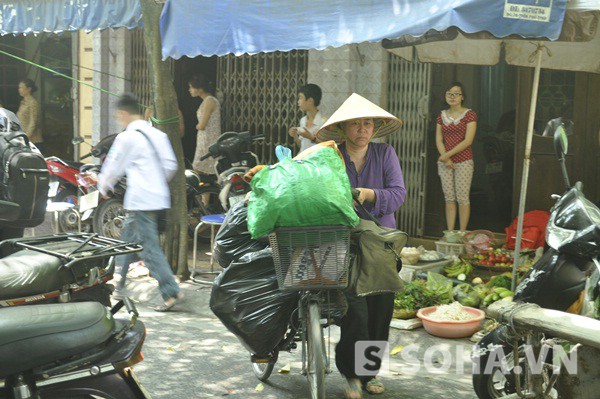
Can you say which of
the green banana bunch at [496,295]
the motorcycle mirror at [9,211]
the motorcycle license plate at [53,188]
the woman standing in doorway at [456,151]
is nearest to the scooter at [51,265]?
the motorcycle mirror at [9,211]

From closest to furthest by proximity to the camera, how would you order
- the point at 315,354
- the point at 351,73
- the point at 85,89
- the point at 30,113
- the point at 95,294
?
the point at 315,354, the point at 95,294, the point at 351,73, the point at 85,89, the point at 30,113

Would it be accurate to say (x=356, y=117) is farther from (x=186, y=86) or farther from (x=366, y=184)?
(x=186, y=86)

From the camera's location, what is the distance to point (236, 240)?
5516mm

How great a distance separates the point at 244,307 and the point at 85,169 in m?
6.49

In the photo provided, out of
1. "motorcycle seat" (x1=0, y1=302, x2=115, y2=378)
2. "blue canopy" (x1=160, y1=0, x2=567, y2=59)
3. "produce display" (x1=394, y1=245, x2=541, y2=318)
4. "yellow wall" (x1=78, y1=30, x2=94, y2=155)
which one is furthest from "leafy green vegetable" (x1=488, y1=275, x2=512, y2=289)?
"yellow wall" (x1=78, y1=30, x2=94, y2=155)

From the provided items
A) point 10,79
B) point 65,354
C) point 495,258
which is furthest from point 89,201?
point 10,79

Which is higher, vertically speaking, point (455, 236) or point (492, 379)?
point (455, 236)

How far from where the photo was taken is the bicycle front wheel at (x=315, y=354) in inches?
193

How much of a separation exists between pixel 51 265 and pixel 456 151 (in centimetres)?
627

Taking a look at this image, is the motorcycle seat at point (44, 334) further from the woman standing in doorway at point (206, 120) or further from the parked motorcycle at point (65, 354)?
the woman standing in doorway at point (206, 120)

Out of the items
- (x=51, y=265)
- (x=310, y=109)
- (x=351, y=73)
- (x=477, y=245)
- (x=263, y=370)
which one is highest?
(x=351, y=73)

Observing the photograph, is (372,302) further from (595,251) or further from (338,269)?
(595,251)

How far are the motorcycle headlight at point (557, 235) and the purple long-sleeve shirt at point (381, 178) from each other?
122 centimetres

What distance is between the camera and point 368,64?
34.6ft
